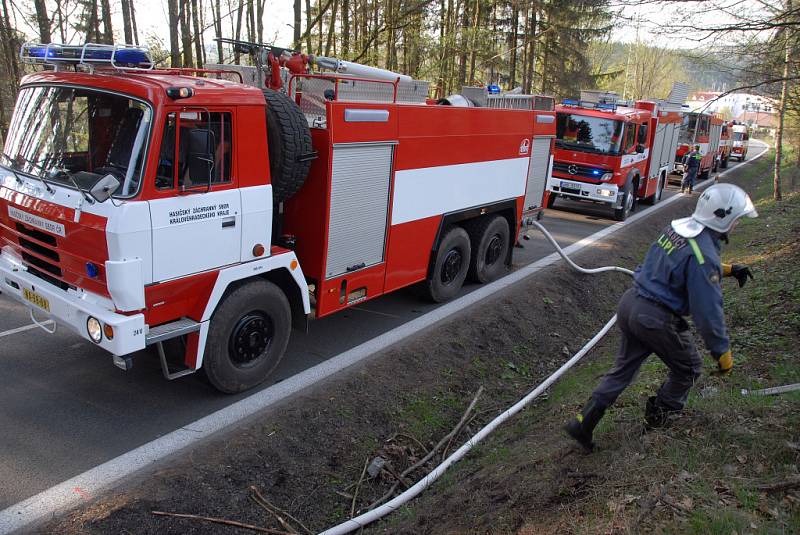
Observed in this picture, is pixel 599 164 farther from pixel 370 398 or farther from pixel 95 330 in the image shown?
pixel 95 330

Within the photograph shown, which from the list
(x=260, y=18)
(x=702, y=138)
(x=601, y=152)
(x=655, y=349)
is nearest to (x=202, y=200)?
(x=655, y=349)

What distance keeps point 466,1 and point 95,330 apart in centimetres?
2213

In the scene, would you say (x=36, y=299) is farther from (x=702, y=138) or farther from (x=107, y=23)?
(x=702, y=138)

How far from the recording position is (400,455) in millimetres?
5035

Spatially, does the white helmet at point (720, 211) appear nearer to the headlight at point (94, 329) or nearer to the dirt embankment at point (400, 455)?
the dirt embankment at point (400, 455)

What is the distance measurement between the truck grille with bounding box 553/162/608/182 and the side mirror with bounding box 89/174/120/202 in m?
12.9

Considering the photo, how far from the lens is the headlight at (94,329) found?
4.44 m

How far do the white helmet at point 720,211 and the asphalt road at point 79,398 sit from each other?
12.7 feet

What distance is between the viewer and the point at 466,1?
23.2 meters

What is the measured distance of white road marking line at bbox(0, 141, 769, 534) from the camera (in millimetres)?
3811

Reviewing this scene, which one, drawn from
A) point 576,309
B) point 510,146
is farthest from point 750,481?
point 510,146

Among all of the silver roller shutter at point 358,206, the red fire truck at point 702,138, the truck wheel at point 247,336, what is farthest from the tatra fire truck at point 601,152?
the truck wheel at point 247,336

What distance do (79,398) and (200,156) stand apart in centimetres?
238

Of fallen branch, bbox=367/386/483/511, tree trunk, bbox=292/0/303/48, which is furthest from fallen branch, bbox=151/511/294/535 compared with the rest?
tree trunk, bbox=292/0/303/48
